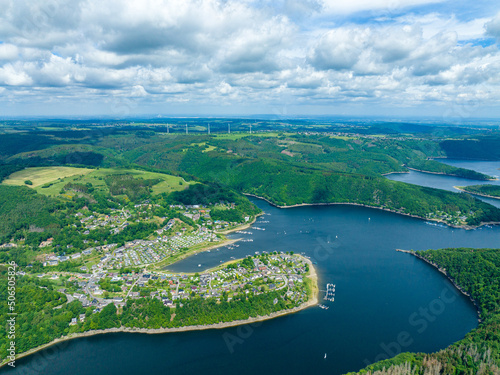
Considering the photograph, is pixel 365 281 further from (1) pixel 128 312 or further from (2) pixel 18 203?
(2) pixel 18 203

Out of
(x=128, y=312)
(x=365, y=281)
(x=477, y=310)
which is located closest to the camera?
(x=128, y=312)

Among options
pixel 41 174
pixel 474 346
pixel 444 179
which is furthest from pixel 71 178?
pixel 444 179

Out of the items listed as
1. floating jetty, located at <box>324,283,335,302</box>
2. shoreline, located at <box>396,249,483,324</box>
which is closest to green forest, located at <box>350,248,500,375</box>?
shoreline, located at <box>396,249,483,324</box>

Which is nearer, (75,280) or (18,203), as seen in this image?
(75,280)

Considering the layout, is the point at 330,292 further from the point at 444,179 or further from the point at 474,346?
the point at 444,179

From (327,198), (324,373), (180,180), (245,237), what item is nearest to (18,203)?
(180,180)

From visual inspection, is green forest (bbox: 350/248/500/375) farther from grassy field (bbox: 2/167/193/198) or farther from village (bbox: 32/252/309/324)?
grassy field (bbox: 2/167/193/198)
